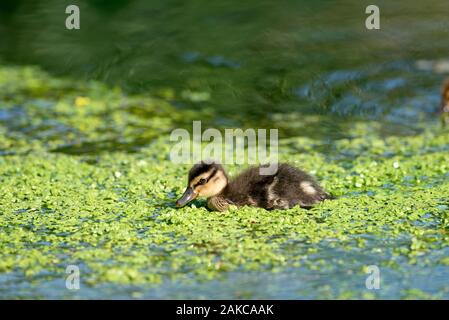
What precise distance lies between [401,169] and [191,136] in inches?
94.3

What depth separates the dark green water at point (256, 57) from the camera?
9414mm

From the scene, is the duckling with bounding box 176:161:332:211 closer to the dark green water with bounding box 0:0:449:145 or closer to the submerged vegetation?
the submerged vegetation

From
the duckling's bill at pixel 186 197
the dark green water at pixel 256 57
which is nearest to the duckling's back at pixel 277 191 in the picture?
the duckling's bill at pixel 186 197

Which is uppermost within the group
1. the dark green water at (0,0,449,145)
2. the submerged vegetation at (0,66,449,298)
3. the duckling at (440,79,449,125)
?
the dark green water at (0,0,449,145)

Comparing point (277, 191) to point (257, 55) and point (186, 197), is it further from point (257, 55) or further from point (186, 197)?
point (257, 55)

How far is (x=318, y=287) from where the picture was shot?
4742 mm

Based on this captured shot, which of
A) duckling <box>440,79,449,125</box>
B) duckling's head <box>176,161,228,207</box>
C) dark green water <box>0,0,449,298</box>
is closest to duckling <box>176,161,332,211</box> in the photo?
duckling's head <box>176,161,228,207</box>

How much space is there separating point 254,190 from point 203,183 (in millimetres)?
353

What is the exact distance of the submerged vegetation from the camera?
16.3ft

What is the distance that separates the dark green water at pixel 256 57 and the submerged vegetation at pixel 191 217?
0.75ft

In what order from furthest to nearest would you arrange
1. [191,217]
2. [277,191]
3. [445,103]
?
1. [445,103]
2. [277,191]
3. [191,217]

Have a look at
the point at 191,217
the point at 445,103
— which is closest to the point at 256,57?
the point at 445,103

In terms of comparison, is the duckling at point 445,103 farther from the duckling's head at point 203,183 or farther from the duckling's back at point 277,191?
the duckling's head at point 203,183

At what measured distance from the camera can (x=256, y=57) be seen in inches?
410
